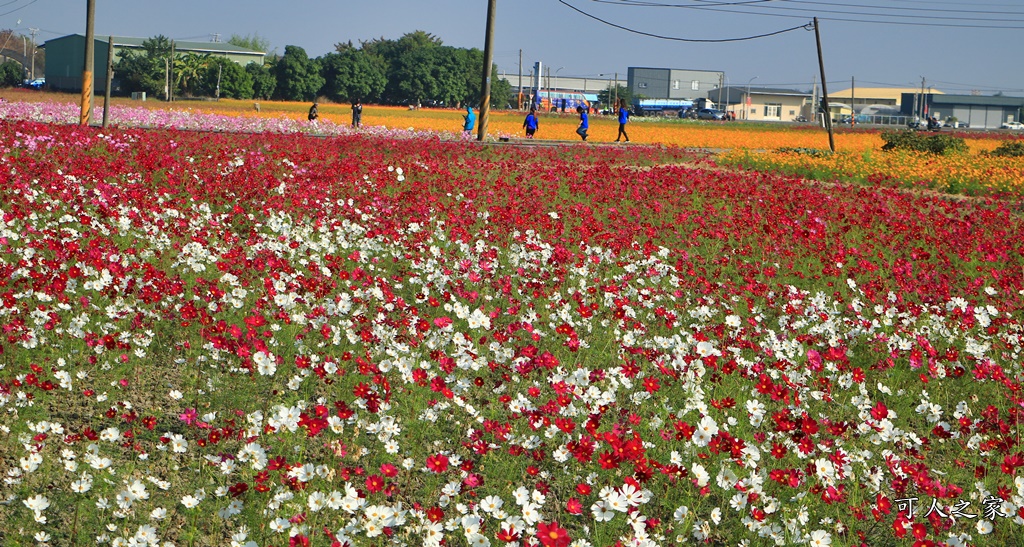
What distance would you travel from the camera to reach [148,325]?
5809 mm

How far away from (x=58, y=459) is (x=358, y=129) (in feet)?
89.1

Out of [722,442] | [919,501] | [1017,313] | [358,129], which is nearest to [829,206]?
[1017,313]

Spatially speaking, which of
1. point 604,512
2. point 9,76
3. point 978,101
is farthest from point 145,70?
point 978,101

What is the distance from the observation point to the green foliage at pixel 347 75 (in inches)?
3839

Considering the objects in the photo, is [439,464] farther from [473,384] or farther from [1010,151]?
[1010,151]

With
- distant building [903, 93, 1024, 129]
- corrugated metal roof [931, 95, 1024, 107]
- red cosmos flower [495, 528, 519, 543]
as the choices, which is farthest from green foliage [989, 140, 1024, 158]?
corrugated metal roof [931, 95, 1024, 107]

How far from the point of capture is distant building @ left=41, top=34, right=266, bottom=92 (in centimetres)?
9725

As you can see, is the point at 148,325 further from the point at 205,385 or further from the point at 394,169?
the point at 394,169

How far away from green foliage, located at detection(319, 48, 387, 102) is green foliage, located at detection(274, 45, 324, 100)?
306 cm

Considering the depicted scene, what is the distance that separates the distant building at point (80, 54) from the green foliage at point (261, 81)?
9901 millimetres

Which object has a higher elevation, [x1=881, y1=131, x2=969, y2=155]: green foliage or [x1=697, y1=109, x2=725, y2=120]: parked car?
[x1=697, y1=109, x2=725, y2=120]: parked car

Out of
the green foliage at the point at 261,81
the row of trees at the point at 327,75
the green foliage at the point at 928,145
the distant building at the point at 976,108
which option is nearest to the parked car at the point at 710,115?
the row of trees at the point at 327,75

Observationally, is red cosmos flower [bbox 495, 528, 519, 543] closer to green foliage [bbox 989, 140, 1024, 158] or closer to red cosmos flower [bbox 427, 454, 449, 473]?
red cosmos flower [bbox 427, 454, 449, 473]

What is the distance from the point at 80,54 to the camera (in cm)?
10050
